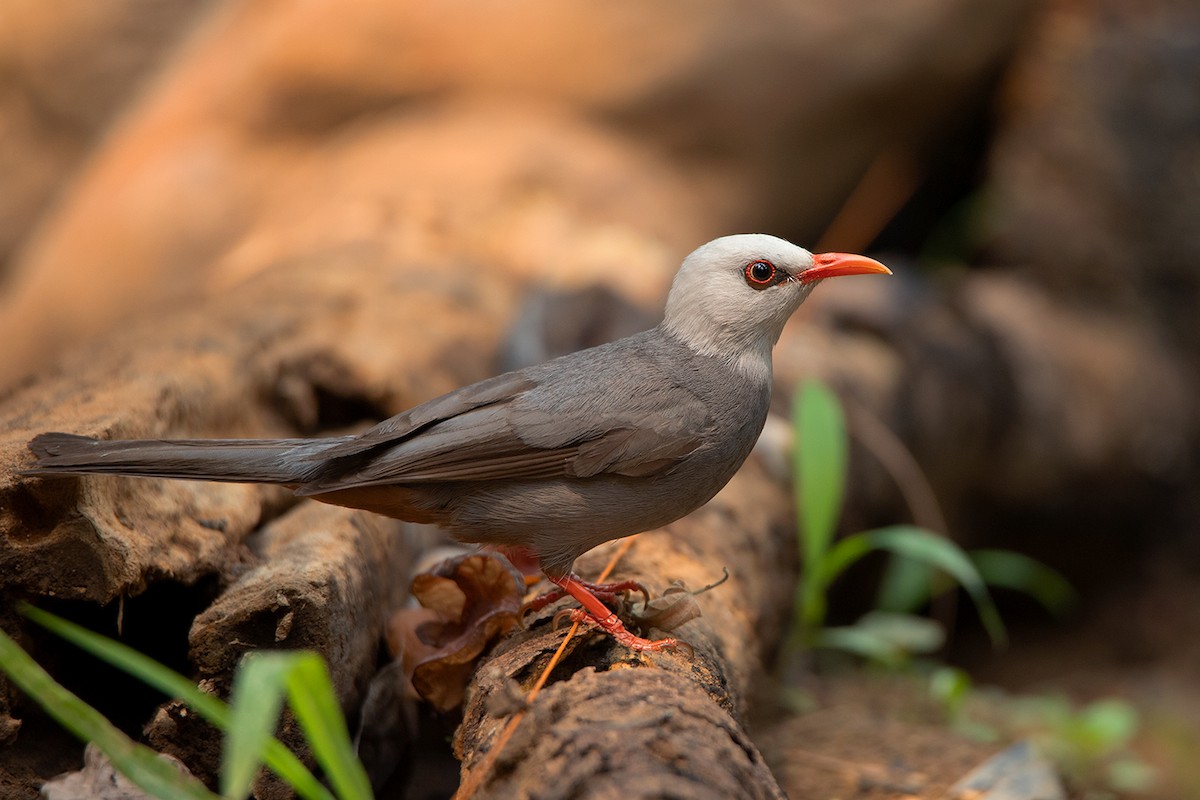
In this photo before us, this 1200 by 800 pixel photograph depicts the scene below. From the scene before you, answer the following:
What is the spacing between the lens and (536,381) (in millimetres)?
3266

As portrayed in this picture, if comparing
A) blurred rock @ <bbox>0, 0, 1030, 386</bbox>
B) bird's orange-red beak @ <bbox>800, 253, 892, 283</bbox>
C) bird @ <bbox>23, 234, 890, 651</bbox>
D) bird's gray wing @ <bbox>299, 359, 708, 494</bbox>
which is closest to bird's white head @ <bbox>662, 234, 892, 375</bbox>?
bird's orange-red beak @ <bbox>800, 253, 892, 283</bbox>

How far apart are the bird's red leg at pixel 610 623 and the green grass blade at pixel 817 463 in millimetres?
1493

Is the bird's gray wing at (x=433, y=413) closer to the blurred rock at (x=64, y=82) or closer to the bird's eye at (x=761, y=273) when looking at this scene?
the bird's eye at (x=761, y=273)

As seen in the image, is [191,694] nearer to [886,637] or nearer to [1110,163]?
[886,637]

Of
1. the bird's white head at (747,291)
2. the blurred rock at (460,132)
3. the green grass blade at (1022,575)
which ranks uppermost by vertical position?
the blurred rock at (460,132)

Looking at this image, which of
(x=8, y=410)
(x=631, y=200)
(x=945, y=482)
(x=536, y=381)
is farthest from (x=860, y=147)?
(x=8, y=410)

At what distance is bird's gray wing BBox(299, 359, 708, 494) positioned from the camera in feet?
9.98

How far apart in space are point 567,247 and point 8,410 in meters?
3.42

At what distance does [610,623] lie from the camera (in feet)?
9.43

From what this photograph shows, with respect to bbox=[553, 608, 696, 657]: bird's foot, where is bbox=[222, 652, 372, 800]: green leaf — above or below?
above

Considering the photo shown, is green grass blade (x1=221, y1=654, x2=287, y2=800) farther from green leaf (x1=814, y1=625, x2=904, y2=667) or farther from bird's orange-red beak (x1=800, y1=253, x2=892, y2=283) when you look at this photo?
green leaf (x1=814, y1=625, x2=904, y2=667)

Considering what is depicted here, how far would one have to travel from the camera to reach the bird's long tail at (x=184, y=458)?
266 centimetres

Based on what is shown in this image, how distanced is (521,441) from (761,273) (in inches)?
37.8

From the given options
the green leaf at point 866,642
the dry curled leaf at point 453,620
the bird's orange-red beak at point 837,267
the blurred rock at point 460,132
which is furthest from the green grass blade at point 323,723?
the blurred rock at point 460,132
